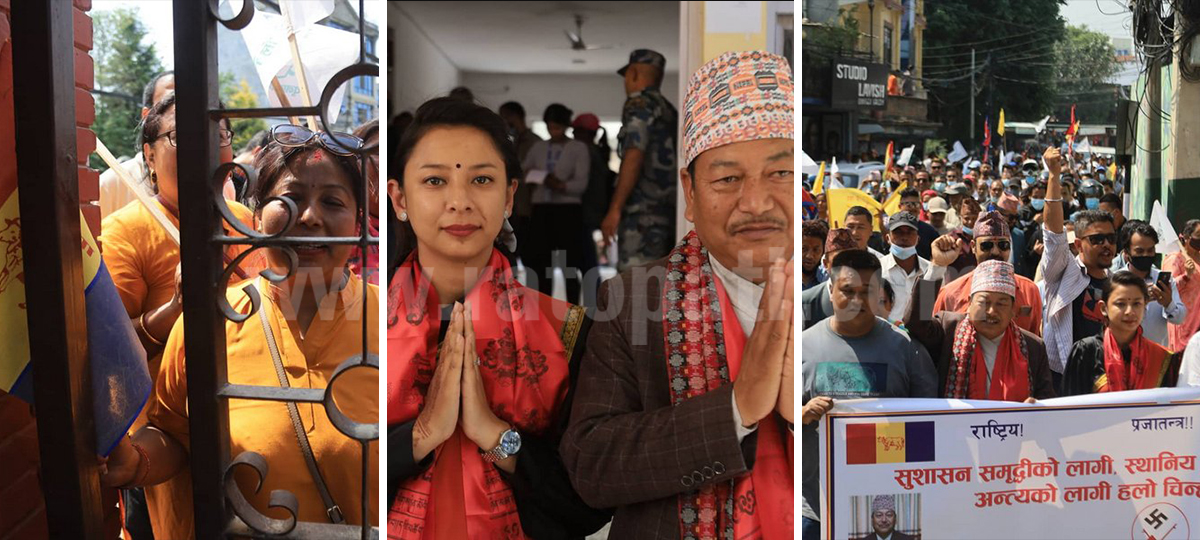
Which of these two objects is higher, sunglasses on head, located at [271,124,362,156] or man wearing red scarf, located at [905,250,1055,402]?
sunglasses on head, located at [271,124,362,156]

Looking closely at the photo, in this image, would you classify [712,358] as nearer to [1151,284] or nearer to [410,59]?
[1151,284]

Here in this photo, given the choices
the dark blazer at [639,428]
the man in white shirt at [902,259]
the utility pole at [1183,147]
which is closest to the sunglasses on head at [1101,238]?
the utility pole at [1183,147]

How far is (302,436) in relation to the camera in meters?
1.98

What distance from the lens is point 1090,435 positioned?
211 cm

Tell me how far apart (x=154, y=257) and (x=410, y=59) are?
2.43m

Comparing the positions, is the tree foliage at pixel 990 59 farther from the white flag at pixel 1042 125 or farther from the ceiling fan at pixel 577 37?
the ceiling fan at pixel 577 37

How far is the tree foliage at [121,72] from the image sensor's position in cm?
248

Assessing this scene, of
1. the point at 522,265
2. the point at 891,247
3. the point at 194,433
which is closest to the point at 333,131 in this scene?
the point at 194,433

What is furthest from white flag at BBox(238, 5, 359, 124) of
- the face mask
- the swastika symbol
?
the swastika symbol

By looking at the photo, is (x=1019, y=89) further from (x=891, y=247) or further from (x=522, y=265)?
(x=522, y=265)

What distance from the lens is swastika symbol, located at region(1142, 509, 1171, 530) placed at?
2.14 m

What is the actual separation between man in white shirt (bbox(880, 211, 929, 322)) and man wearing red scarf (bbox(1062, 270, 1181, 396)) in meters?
0.43

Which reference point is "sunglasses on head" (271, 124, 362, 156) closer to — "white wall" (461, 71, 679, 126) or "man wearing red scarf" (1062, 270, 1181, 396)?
"man wearing red scarf" (1062, 270, 1181, 396)

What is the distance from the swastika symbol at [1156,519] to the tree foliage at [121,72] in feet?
8.47
